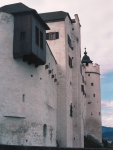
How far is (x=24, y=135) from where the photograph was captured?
74.4 ft

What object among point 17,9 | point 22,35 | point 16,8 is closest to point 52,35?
point 16,8

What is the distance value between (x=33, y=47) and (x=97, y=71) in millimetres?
41050

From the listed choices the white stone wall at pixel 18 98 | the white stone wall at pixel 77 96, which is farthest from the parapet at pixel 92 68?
the white stone wall at pixel 18 98

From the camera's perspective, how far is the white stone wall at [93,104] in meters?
58.0

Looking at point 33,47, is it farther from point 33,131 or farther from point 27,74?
point 33,131

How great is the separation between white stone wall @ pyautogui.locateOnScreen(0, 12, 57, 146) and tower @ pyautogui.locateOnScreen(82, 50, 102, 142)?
3264 centimetres

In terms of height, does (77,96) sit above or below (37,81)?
above

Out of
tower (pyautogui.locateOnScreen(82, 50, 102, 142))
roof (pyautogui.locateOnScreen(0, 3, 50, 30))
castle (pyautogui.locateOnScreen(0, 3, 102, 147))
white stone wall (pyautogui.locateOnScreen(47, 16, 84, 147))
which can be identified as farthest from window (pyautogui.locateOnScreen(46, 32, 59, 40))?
tower (pyautogui.locateOnScreen(82, 50, 102, 142))

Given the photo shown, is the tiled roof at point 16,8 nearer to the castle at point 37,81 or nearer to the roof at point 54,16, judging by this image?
the castle at point 37,81

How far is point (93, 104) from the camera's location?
59219mm

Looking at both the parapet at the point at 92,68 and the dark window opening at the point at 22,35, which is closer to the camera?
the dark window opening at the point at 22,35

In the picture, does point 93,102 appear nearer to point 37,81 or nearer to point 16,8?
point 37,81

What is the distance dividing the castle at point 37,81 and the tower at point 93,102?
64.5ft

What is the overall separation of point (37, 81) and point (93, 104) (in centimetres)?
3546
